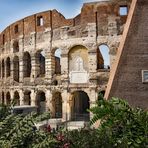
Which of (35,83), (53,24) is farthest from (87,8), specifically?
(35,83)

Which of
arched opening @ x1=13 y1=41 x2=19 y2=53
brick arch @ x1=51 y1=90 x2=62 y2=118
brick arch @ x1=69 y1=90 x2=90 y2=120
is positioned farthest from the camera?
arched opening @ x1=13 y1=41 x2=19 y2=53

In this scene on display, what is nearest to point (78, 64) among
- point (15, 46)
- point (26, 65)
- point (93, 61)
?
point (93, 61)

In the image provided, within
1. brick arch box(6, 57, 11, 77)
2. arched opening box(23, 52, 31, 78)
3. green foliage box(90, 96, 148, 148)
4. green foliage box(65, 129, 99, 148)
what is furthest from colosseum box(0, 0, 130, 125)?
green foliage box(90, 96, 148, 148)

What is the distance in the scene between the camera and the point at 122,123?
605cm

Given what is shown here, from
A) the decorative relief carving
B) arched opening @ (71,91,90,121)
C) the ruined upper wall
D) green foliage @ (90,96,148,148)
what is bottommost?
arched opening @ (71,91,90,121)

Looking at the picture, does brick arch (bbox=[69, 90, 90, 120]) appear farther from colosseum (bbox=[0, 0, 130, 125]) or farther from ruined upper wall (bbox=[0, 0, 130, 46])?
ruined upper wall (bbox=[0, 0, 130, 46])

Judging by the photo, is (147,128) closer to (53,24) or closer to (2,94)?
(53,24)

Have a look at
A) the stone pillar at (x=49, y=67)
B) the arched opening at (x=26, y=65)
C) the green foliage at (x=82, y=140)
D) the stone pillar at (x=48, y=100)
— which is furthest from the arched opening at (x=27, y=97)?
the green foliage at (x=82, y=140)

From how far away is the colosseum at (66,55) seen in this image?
22688 mm

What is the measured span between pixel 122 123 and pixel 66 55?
1786cm

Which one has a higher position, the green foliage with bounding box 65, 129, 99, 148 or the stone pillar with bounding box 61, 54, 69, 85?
the stone pillar with bounding box 61, 54, 69, 85

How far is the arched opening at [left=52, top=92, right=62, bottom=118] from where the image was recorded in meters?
24.7

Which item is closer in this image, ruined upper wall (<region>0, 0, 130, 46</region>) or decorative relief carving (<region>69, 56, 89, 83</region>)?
ruined upper wall (<region>0, 0, 130, 46</region>)

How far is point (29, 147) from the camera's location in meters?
6.43
